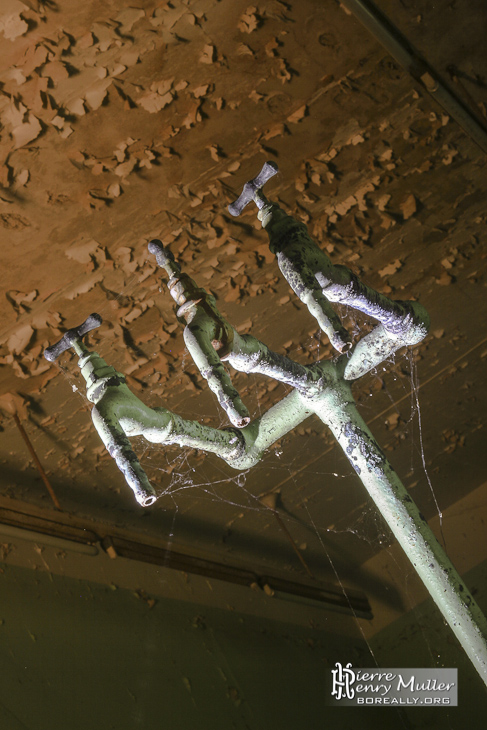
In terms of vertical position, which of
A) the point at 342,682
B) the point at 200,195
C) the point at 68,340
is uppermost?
the point at 200,195

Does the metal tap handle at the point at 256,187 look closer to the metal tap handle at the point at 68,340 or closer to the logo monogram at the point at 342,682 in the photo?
the metal tap handle at the point at 68,340

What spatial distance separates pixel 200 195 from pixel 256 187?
307 mm

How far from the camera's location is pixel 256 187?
40.6 inches

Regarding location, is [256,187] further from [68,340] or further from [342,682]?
[342,682]

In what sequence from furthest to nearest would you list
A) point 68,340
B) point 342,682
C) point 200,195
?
1. point 342,682
2. point 200,195
3. point 68,340

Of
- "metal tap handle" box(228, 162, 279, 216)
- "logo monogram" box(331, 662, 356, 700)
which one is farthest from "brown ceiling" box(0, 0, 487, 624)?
"logo monogram" box(331, 662, 356, 700)

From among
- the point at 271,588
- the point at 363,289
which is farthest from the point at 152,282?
the point at 271,588

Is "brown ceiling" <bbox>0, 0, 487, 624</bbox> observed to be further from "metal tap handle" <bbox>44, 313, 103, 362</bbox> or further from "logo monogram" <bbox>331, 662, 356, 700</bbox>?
"logo monogram" <bbox>331, 662, 356, 700</bbox>

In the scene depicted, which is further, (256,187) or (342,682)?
(342,682)

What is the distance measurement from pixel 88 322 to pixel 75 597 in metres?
1.14

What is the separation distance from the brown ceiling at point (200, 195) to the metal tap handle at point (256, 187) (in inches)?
10.6

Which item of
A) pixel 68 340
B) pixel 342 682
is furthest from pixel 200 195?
pixel 342 682

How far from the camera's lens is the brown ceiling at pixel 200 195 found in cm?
110

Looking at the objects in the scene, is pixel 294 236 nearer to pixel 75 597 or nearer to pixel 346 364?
pixel 346 364
